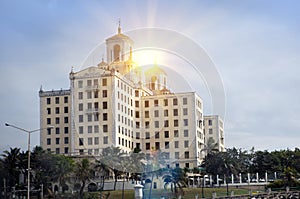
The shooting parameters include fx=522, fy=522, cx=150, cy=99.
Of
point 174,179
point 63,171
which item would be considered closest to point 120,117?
point 63,171

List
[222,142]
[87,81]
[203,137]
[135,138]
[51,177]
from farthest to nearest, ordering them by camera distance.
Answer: [222,142], [203,137], [135,138], [87,81], [51,177]

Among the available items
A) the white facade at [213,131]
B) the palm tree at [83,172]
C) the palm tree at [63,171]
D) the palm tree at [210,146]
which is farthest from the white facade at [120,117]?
the palm tree at [63,171]

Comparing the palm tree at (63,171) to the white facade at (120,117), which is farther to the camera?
the white facade at (120,117)

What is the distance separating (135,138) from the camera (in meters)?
107

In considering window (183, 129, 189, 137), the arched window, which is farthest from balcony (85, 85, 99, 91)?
window (183, 129, 189, 137)

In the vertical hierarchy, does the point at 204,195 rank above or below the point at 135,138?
below

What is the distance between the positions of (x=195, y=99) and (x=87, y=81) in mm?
22432

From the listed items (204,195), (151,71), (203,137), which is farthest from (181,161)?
(151,71)

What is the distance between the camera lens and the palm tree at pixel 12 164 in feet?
279

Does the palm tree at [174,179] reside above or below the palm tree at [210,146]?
below

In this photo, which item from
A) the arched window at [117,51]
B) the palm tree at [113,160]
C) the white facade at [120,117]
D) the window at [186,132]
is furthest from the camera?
the window at [186,132]

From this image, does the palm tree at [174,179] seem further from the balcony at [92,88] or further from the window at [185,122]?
the balcony at [92,88]

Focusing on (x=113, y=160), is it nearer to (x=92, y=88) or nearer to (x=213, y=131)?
(x=92, y=88)

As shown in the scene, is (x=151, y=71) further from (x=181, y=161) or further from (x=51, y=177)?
(x=181, y=161)
